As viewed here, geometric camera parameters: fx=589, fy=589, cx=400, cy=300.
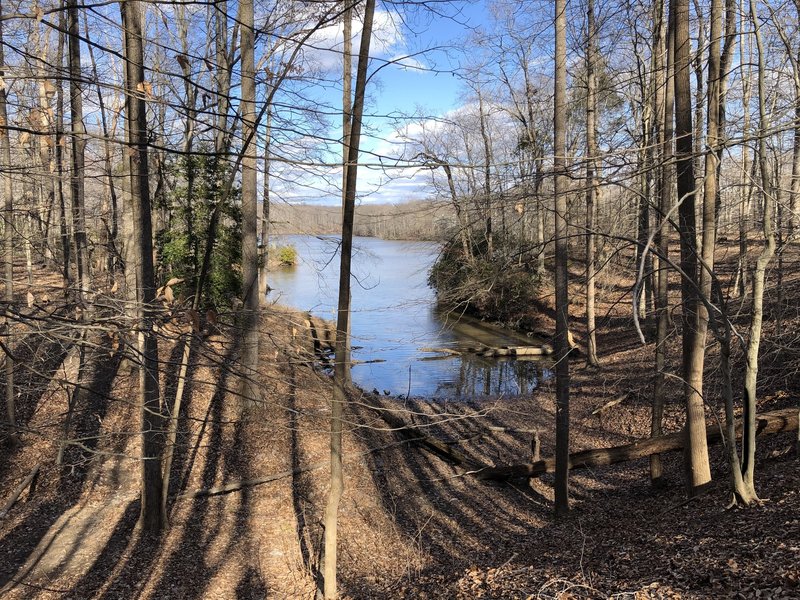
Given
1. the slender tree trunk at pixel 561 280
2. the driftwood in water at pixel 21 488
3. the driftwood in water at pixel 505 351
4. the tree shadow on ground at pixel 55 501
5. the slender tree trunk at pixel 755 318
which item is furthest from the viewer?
the driftwood in water at pixel 505 351

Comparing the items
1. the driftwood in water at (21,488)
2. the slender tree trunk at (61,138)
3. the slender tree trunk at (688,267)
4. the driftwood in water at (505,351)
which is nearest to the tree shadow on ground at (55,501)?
the driftwood in water at (21,488)

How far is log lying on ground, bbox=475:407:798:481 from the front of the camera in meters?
9.55

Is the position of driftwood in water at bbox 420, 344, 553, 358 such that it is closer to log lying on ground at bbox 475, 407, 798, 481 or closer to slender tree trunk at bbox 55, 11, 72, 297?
log lying on ground at bbox 475, 407, 798, 481

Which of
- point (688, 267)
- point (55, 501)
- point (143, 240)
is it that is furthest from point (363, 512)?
point (688, 267)

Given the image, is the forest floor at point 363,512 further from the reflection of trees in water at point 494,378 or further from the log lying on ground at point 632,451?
the reflection of trees in water at point 494,378

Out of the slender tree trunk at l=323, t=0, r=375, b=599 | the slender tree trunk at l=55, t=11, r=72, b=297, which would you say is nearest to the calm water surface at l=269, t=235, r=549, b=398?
the slender tree trunk at l=323, t=0, r=375, b=599

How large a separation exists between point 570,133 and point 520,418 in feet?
53.7

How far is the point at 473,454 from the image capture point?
1291cm

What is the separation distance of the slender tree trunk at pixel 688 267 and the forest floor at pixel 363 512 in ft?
1.99

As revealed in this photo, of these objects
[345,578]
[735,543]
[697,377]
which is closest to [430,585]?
[345,578]

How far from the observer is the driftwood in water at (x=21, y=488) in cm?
877

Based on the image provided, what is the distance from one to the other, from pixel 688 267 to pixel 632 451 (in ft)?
14.1

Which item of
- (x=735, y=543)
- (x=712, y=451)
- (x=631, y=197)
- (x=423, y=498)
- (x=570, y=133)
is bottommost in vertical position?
(x=423, y=498)

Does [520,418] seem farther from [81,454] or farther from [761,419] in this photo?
[81,454]
